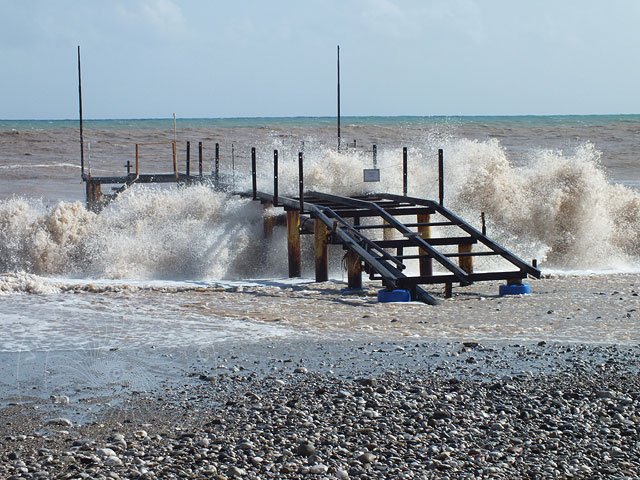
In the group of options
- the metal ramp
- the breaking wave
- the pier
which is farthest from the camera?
the breaking wave

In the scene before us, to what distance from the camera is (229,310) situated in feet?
40.0

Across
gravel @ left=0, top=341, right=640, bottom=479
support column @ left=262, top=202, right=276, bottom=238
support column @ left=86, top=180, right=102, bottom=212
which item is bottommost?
gravel @ left=0, top=341, right=640, bottom=479

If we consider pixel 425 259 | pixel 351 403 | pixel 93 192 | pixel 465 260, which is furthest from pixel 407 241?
pixel 93 192

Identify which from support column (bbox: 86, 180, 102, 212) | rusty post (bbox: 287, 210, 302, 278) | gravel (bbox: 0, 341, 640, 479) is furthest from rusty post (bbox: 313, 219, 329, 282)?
support column (bbox: 86, 180, 102, 212)

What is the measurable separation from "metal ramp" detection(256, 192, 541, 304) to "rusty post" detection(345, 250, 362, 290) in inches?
4.7

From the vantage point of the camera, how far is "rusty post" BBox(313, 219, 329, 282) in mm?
14906

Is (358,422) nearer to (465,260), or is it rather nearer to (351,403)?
(351,403)

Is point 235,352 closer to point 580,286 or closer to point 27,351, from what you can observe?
point 27,351

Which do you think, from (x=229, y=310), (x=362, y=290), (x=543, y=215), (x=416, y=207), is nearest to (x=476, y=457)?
(x=229, y=310)

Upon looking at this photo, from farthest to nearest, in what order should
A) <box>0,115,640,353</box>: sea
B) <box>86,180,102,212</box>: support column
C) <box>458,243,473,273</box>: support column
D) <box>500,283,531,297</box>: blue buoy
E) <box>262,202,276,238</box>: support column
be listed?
1. <box>86,180,102,212</box>: support column
2. <box>262,202,276,238</box>: support column
3. <box>458,243,473,273</box>: support column
4. <box>0,115,640,353</box>: sea
5. <box>500,283,531,297</box>: blue buoy

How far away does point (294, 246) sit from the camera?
625 inches

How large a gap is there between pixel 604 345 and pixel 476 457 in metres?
3.71

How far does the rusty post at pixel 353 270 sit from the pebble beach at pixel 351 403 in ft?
7.56

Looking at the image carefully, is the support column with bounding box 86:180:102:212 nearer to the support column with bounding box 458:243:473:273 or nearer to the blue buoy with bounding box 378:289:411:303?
the support column with bounding box 458:243:473:273
